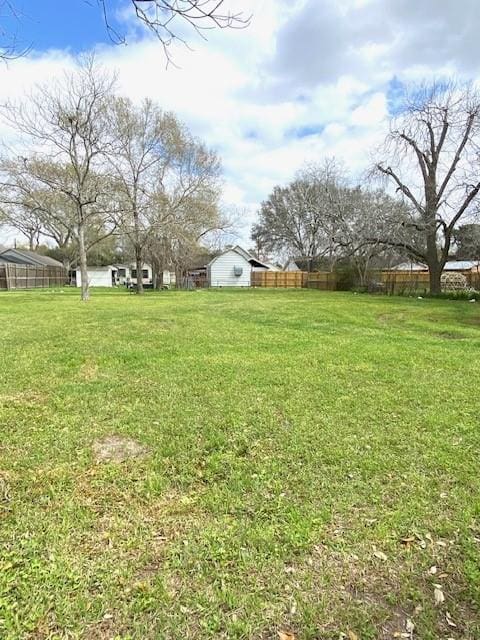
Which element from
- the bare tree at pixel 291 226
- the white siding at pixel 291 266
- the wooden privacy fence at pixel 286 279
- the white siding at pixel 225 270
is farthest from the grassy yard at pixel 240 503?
the white siding at pixel 291 266

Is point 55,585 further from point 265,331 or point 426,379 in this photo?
point 265,331

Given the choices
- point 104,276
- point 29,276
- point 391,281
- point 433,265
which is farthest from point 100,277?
point 433,265

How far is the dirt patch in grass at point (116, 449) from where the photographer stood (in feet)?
9.02

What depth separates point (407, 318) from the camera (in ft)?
33.4

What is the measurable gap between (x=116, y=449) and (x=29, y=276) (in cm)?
3091

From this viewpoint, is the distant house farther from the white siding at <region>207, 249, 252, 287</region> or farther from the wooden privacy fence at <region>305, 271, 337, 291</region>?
the wooden privacy fence at <region>305, 271, 337, 291</region>

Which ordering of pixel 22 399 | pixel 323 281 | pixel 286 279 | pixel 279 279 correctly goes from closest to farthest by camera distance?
pixel 22 399 < pixel 323 281 < pixel 286 279 < pixel 279 279

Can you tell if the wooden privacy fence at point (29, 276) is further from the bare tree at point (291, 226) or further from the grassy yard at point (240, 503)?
the grassy yard at point (240, 503)

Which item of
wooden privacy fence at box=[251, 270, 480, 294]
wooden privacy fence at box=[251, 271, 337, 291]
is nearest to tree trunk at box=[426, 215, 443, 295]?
wooden privacy fence at box=[251, 270, 480, 294]

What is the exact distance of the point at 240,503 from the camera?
2.27 meters

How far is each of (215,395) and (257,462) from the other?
1304 mm

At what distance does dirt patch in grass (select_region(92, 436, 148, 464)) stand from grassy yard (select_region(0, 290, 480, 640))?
6 centimetres

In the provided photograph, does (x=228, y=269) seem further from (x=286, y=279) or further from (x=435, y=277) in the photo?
(x=435, y=277)

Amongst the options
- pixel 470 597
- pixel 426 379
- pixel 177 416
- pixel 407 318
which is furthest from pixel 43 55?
pixel 407 318
